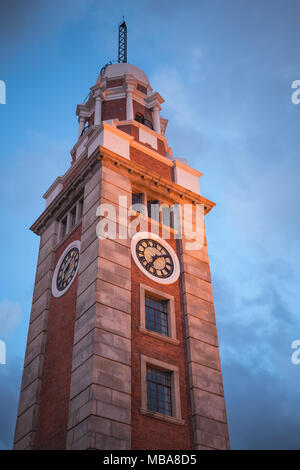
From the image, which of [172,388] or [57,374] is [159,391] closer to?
[172,388]

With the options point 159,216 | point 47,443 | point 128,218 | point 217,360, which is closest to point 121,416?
point 47,443

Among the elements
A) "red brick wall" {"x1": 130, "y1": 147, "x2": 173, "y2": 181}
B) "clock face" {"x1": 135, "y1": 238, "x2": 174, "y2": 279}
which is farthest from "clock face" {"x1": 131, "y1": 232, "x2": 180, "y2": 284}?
"red brick wall" {"x1": 130, "y1": 147, "x2": 173, "y2": 181}

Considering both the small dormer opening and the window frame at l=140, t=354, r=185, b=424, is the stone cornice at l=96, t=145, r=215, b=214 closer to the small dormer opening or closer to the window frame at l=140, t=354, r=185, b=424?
the small dormer opening

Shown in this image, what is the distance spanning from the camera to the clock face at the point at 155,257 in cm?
3591

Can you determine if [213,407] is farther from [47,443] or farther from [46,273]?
[46,273]

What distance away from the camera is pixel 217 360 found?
34656mm

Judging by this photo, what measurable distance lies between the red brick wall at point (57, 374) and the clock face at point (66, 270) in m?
0.63

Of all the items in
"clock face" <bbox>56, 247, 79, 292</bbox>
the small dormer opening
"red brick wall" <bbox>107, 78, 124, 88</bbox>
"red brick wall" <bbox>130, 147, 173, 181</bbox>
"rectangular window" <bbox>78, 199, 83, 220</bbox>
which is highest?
"red brick wall" <bbox>107, 78, 124, 88</bbox>

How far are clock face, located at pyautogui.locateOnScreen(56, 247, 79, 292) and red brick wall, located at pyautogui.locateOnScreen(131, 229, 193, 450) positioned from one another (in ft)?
12.6

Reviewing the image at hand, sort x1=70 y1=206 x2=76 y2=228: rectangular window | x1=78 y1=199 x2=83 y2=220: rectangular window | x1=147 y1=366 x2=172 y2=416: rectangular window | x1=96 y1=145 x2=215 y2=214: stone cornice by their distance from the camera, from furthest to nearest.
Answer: x1=70 y1=206 x2=76 y2=228: rectangular window → x1=78 y1=199 x2=83 y2=220: rectangular window → x1=96 y1=145 x2=215 y2=214: stone cornice → x1=147 y1=366 x2=172 y2=416: rectangular window

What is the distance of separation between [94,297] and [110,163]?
10774mm

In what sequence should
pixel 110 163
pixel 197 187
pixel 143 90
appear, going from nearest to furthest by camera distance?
pixel 110 163, pixel 197 187, pixel 143 90

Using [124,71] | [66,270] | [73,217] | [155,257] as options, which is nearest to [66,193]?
[73,217]

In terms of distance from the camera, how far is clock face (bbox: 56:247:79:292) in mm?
36281
